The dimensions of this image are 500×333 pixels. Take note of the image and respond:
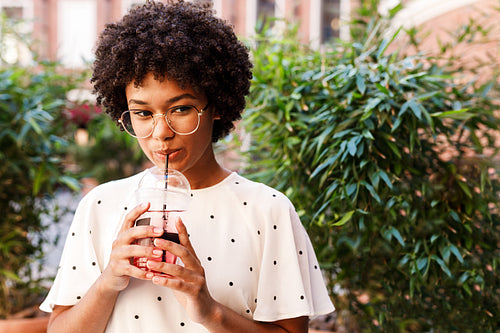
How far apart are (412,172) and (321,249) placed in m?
0.52

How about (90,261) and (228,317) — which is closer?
(228,317)

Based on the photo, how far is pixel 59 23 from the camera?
12766 millimetres

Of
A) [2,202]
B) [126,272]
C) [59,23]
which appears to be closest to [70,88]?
[2,202]

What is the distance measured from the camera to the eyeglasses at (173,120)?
1051mm

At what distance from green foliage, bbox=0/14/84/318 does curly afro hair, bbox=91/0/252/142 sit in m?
1.51

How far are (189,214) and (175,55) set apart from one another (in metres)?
0.37

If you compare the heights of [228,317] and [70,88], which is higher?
[70,88]

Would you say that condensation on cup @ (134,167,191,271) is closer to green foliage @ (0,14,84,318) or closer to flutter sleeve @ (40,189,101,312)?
flutter sleeve @ (40,189,101,312)

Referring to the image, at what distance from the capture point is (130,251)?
2.93 feet

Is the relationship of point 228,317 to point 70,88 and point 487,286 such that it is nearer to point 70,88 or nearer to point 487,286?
point 487,286

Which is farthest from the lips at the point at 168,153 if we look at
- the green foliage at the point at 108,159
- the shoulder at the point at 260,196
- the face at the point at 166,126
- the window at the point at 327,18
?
the window at the point at 327,18

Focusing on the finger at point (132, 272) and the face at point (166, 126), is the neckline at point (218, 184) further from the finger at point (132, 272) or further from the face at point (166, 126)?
the finger at point (132, 272)

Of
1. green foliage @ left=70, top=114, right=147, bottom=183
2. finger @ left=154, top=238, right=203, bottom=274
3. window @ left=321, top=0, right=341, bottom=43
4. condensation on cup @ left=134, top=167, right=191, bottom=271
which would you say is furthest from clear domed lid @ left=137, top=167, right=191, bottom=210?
window @ left=321, top=0, right=341, bottom=43

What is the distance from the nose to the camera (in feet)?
3.40
